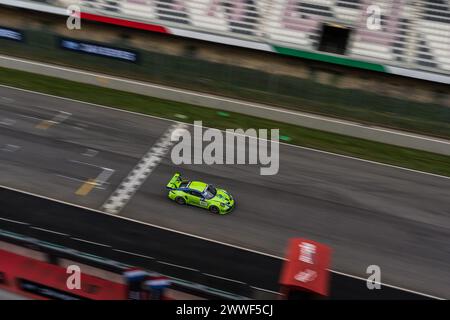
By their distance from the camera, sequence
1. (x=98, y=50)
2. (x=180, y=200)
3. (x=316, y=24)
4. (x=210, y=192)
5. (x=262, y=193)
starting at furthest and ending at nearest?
(x=316, y=24) < (x=98, y=50) < (x=262, y=193) < (x=180, y=200) < (x=210, y=192)

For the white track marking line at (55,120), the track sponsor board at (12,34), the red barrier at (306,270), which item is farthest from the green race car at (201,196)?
the track sponsor board at (12,34)

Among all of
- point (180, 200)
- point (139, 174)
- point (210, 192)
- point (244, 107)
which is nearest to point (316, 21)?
point (244, 107)

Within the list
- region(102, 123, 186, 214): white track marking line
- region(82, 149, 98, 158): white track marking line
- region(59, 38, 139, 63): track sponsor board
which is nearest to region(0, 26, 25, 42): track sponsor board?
region(59, 38, 139, 63): track sponsor board

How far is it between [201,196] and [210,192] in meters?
0.44

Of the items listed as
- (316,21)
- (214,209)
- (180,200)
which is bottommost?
(214,209)

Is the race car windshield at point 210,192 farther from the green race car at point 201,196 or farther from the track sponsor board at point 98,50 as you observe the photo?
the track sponsor board at point 98,50

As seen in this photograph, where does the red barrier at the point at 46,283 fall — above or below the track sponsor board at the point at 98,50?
below

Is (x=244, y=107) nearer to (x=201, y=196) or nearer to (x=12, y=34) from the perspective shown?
(x=201, y=196)

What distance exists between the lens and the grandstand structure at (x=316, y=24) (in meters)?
28.1

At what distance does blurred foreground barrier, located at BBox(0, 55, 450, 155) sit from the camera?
80.2 ft

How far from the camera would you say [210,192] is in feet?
61.8

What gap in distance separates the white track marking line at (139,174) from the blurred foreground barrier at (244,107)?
10.2 feet
